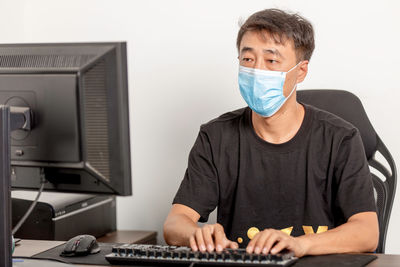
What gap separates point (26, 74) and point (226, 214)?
789 millimetres

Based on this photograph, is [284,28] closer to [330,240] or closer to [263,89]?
[263,89]

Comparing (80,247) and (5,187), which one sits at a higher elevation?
(5,187)

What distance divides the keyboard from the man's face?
67 cm

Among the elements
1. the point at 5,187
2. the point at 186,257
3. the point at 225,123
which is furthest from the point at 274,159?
the point at 5,187

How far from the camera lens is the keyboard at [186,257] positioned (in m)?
1.26

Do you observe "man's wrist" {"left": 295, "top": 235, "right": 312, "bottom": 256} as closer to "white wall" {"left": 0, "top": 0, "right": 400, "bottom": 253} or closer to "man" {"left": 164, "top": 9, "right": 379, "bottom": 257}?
"man" {"left": 164, "top": 9, "right": 379, "bottom": 257}

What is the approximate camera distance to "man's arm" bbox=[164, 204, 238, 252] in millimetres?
1368

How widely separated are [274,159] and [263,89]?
21 cm

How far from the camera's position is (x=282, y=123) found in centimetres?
182

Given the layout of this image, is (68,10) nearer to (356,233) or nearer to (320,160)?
(320,160)

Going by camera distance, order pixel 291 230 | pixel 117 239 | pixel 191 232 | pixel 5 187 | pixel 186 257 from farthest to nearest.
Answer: pixel 117 239 → pixel 291 230 → pixel 191 232 → pixel 186 257 → pixel 5 187

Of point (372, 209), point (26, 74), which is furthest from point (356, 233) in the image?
point (26, 74)

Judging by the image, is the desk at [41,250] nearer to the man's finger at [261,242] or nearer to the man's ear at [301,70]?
the man's finger at [261,242]

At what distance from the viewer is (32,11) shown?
2.85 m
